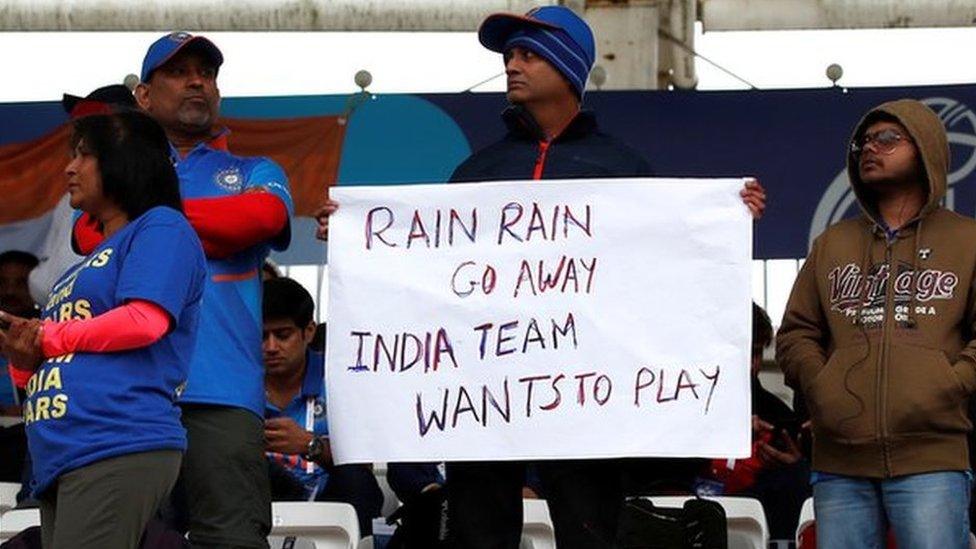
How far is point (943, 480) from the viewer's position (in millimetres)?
5973

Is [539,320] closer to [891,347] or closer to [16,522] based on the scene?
[891,347]

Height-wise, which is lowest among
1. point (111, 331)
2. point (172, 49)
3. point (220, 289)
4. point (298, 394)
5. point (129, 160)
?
point (111, 331)

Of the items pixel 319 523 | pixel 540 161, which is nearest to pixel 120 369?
pixel 540 161

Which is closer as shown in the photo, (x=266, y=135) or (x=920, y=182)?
(x=920, y=182)

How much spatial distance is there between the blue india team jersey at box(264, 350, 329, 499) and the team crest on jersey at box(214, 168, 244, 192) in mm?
1246

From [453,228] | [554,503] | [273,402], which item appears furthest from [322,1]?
[554,503]

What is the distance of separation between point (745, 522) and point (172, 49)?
8.05 feet

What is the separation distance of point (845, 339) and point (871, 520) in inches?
19.3

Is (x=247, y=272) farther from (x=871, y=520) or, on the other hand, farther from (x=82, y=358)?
(x=871, y=520)

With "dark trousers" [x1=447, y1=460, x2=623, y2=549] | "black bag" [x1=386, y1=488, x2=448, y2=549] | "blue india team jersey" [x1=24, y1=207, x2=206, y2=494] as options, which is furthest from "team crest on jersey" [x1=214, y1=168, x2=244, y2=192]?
"black bag" [x1=386, y1=488, x2=448, y2=549]

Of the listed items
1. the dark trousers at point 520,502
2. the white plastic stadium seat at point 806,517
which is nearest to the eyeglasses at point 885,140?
the dark trousers at point 520,502

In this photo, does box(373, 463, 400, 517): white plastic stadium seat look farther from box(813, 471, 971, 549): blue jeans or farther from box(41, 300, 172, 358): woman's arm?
box(41, 300, 172, 358): woman's arm

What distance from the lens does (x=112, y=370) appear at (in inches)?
210

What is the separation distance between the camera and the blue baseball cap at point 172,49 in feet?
20.4
